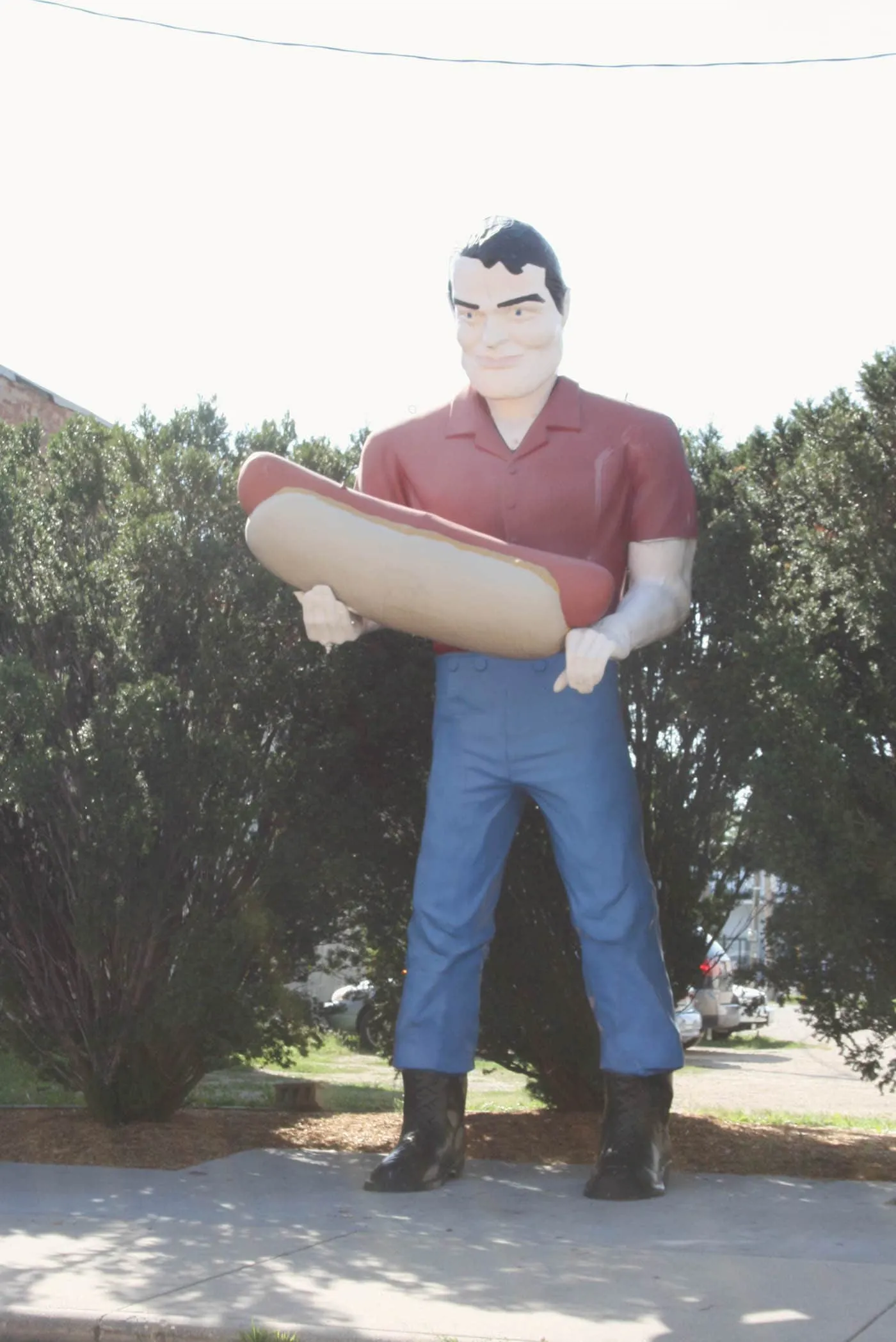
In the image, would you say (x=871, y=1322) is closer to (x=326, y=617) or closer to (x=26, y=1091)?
(x=326, y=617)

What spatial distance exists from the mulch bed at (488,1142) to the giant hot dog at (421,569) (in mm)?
2502

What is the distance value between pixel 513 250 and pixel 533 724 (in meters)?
1.79

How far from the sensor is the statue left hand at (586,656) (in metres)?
5.39

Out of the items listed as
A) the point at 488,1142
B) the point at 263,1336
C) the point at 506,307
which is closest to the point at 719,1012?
the point at 488,1142

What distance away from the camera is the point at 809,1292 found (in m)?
4.21

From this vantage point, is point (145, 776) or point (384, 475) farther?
point (145, 776)

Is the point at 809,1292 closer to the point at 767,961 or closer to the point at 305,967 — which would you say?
the point at 767,961

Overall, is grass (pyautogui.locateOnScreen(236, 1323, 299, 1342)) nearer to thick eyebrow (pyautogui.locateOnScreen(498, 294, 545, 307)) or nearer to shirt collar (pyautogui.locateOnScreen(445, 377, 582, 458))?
shirt collar (pyautogui.locateOnScreen(445, 377, 582, 458))

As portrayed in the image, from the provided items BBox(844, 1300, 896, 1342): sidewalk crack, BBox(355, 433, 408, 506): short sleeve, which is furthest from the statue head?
BBox(844, 1300, 896, 1342): sidewalk crack

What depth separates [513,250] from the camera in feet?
19.7

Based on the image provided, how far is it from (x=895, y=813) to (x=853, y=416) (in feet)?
5.22

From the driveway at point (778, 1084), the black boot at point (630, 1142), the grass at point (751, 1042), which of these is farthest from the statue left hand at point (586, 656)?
the grass at point (751, 1042)

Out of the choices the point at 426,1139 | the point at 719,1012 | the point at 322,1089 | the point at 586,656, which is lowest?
the point at 322,1089

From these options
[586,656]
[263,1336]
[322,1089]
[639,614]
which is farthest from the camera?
[322,1089]
